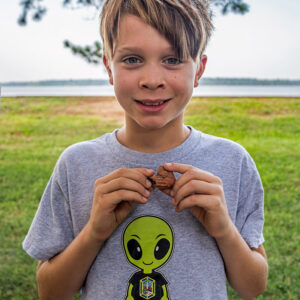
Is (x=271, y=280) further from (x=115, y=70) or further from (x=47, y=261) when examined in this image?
(x=115, y=70)

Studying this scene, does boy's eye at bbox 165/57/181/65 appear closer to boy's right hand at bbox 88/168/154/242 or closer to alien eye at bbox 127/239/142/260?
boy's right hand at bbox 88/168/154/242

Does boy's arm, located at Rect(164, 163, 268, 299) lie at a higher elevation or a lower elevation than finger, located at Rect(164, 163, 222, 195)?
lower

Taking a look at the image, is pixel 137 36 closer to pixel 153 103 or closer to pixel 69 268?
pixel 153 103

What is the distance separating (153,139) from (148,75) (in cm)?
23

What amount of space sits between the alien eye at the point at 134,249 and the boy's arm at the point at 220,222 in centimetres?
18

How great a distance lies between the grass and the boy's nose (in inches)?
84.0

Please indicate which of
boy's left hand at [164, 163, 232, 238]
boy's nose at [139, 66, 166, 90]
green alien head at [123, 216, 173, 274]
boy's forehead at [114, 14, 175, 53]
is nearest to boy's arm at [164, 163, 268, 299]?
boy's left hand at [164, 163, 232, 238]

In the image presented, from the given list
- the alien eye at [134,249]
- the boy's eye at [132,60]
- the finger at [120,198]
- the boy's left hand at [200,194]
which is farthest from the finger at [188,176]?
the boy's eye at [132,60]

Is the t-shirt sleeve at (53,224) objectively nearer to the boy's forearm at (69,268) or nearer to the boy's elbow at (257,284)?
the boy's forearm at (69,268)

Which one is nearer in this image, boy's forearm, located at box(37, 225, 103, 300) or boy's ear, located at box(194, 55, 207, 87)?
boy's forearm, located at box(37, 225, 103, 300)

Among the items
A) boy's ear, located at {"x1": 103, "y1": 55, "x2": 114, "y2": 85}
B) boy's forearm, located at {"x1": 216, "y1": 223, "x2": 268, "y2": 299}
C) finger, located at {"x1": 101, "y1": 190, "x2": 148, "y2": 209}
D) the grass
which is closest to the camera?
finger, located at {"x1": 101, "y1": 190, "x2": 148, "y2": 209}

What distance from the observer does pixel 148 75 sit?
1.06 meters

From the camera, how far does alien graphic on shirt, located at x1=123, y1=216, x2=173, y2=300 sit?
1101 mm

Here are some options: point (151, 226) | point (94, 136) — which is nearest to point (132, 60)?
point (151, 226)
